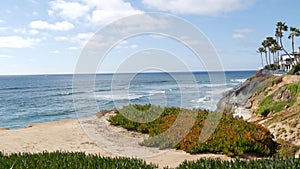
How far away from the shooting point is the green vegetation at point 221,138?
8352 millimetres

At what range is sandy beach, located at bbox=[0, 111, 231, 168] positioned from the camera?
845 cm

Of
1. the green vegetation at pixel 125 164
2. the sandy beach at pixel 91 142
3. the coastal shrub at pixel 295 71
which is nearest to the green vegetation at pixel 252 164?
the green vegetation at pixel 125 164

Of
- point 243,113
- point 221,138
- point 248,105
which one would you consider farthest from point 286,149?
point 248,105

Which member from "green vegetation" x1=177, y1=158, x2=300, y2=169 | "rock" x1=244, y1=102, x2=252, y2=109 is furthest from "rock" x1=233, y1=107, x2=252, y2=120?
"green vegetation" x1=177, y1=158, x2=300, y2=169

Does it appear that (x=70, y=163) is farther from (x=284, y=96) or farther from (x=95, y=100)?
(x=95, y=100)

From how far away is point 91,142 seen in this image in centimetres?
1029

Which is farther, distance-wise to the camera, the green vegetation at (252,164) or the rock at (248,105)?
the rock at (248,105)

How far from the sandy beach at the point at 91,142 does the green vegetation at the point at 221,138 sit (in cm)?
31

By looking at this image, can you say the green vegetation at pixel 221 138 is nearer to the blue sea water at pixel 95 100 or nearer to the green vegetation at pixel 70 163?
the blue sea water at pixel 95 100

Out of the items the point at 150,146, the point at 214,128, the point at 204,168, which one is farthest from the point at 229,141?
the point at 204,168

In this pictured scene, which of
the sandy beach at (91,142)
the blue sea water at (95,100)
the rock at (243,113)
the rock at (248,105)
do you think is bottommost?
the blue sea water at (95,100)

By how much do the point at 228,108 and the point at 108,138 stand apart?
647 inches

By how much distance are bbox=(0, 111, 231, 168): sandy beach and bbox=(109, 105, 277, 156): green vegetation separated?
31cm

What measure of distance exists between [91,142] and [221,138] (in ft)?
14.2
